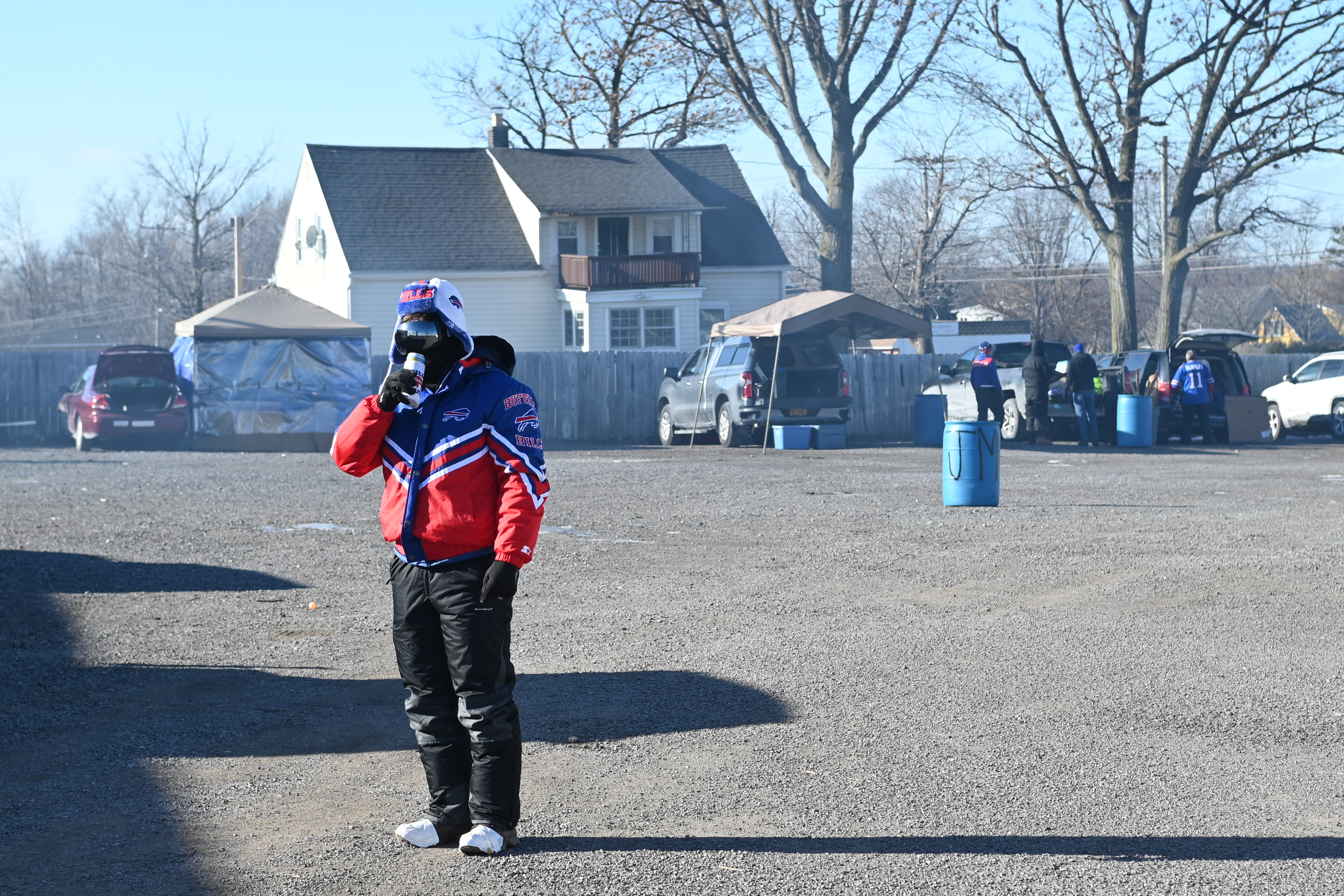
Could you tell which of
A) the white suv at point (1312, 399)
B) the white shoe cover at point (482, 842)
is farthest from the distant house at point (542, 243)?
the white shoe cover at point (482, 842)

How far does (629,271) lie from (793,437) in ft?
59.4

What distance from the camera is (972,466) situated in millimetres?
14289

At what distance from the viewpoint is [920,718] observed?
20.3 feet

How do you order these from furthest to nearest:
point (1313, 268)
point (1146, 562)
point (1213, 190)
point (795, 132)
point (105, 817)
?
point (1313, 268) < point (795, 132) < point (1213, 190) < point (1146, 562) < point (105, 817)

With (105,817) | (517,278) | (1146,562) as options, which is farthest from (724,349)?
(105,817)

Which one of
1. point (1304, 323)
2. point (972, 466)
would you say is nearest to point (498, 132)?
point (972, 466)

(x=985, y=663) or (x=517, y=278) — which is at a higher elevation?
(x=517, y=278)

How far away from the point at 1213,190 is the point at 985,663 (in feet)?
104

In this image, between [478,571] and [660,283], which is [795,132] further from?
[478,571]

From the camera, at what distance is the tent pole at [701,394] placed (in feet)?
84.1

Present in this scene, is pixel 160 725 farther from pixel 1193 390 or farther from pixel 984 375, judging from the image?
pixel 1193 390

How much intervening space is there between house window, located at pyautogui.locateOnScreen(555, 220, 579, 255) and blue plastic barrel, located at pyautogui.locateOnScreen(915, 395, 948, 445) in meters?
19.0

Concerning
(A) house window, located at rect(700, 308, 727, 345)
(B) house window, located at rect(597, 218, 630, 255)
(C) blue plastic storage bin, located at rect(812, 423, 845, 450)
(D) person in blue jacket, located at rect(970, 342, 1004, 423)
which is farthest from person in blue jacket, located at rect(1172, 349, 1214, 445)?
(B) house window, located at rect(597, 218, 630, 255)

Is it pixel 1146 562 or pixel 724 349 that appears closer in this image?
pixel 1146 562
